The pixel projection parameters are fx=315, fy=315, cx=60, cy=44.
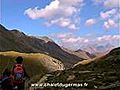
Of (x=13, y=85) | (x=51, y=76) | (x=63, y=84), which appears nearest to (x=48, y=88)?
(x=63, y=84)

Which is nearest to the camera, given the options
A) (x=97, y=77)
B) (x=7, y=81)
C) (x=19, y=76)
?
(x=19, y=76)

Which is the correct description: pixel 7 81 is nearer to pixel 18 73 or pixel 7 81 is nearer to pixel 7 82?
pixel 7 82

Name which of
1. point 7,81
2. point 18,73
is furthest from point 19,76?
point 7,81

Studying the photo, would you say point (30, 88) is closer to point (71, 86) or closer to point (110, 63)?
point (71, 86)

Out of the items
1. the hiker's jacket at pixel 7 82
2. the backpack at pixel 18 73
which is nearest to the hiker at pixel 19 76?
the backpack at pixel 18 73

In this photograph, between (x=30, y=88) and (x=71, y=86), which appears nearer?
(x=71, y=86)

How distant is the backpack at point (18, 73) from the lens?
722 inches

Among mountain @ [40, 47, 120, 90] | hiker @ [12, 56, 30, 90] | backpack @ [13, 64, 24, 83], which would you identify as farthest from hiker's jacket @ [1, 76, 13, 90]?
mountain @ [40, 47, 120, 90]

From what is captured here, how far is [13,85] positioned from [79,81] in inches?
216

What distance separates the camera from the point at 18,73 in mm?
18344

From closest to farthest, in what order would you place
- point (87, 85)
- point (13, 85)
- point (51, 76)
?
1. point (13, 85)
2. point (87, 85)
3. point (51, 76)

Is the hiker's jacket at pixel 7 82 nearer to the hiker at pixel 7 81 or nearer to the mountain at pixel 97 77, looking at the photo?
the hiker at pixel 7 81

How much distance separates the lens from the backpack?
18348 mm

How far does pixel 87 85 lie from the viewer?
21109 millimetres
